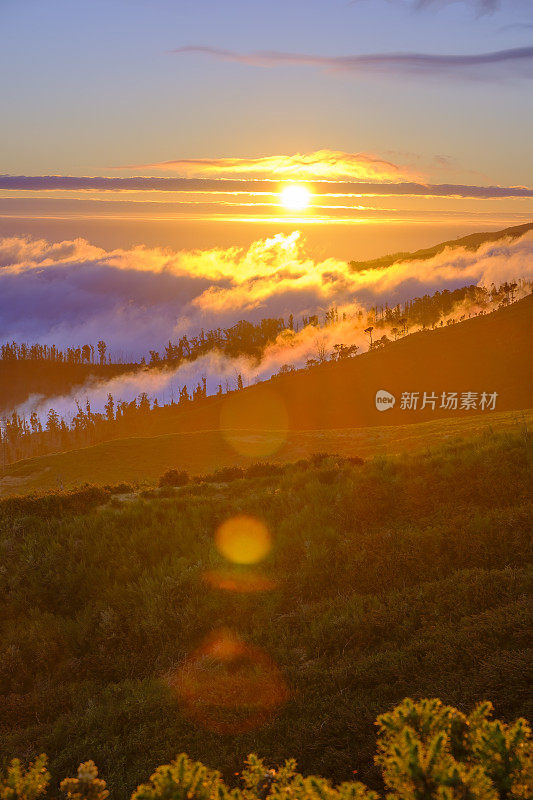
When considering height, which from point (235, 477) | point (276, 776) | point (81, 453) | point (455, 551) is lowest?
point (81, 453)

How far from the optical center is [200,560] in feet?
46.0

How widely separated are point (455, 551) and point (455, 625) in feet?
9.85

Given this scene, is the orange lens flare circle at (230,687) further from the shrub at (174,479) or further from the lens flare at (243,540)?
the shrub at (174,479)

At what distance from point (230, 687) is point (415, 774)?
637 cm

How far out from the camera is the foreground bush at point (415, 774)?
378 cm

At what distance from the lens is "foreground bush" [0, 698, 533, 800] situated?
3775 mm

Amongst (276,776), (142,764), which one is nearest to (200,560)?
(142,764)

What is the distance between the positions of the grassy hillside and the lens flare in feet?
0.94

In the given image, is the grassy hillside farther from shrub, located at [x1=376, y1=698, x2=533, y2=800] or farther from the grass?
the grass

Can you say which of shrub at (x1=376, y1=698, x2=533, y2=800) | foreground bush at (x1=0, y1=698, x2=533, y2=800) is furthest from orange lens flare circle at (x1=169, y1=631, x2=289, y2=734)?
shrub at (x1=376, y1=698, x2=533, y2=800)

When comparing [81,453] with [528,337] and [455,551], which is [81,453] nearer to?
[455,551]

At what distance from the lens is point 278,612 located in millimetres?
12016

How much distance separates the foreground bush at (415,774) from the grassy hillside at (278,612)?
3.19m

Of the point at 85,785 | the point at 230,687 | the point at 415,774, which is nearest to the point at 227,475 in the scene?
the point at 230,687
